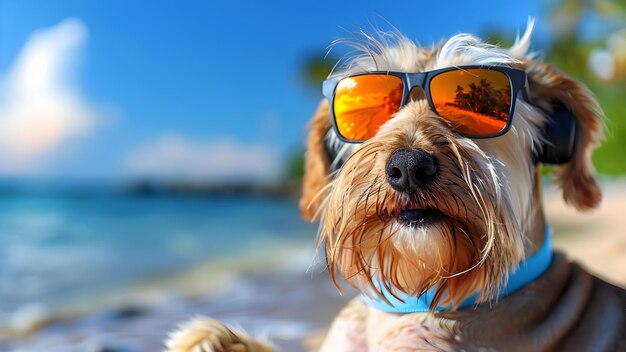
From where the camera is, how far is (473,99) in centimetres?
226

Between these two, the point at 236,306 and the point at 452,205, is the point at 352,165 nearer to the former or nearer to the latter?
the point at 452,205

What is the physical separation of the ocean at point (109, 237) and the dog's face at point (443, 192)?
12.8ft

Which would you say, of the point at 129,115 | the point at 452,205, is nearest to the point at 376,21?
the point at 452,205

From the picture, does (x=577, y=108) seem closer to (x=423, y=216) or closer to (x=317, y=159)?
(x=423, y=216)

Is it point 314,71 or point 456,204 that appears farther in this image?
point 314,71

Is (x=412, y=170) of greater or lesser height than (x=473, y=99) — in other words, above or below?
below

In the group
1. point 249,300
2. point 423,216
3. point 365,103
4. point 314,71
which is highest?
point 314,71

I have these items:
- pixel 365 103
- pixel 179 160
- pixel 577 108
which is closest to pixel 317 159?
pixel 365 103

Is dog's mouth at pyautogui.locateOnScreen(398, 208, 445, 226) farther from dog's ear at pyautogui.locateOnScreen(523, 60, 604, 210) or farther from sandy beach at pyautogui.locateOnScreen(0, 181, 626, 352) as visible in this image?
dog's ear at pyautogui.locateOnScreen(523, 60, 604, 210)

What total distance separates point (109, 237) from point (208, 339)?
10757mm

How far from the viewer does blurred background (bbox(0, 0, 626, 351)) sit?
5.35 meters

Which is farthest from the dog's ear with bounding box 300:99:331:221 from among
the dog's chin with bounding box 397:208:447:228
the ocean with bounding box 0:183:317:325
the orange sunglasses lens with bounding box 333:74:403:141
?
the ocean with bounding box 0:183:317:325

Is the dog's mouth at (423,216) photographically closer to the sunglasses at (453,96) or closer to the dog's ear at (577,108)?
the sunglasses at (453,96)

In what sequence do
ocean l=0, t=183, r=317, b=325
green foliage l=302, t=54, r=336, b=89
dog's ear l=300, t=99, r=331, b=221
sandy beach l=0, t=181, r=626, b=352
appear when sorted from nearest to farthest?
dog's ear l=300, t=99, r=331, b=221, sandy beach l=0, t=181, r=626, b=352, ocean l=0, t=183, r=317, b=325, green foliage l=302, t=54, r=336, b=89
